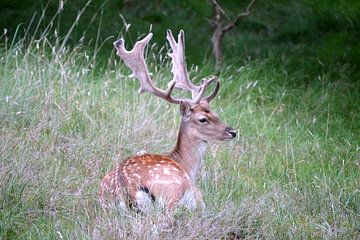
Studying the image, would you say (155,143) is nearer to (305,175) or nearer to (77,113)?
(77,113)

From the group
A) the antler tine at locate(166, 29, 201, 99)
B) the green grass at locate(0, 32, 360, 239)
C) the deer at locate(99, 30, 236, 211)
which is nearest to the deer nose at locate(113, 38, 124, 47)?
the deer at locate(99, 30, 236, 211)

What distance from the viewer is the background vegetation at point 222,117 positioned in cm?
634

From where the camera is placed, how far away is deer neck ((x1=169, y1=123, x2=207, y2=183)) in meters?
7.43

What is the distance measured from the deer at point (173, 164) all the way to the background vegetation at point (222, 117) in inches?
6.1

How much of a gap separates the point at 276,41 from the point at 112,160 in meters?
5.28

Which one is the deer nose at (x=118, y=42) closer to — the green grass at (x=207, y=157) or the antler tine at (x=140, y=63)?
the antler tine at (x=140, y=63)

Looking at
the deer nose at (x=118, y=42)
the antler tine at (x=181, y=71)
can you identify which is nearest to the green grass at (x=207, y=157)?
the antler tine at (x=181, y=71)

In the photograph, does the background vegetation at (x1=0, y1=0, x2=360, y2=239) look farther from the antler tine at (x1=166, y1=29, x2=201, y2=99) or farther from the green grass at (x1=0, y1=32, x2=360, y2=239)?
the antler tine at (x1=166, y1=29, x2=201, y2=99)

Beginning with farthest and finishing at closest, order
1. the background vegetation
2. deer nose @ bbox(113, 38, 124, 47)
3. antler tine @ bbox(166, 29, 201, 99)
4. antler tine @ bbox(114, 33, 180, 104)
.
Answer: antler tine @ bbox(166, 29, 201, 99), antler tine @ bbox(114, 33, 180, 104), deer nose @ bbox(113, 38, 124, 47), the background vegetation

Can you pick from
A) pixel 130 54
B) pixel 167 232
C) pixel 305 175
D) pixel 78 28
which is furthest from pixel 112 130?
pixel 78 28

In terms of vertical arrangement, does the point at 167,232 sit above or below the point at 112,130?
above

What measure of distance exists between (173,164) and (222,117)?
9.79 feet

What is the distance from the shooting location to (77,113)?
884cm

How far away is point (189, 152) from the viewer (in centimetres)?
747
